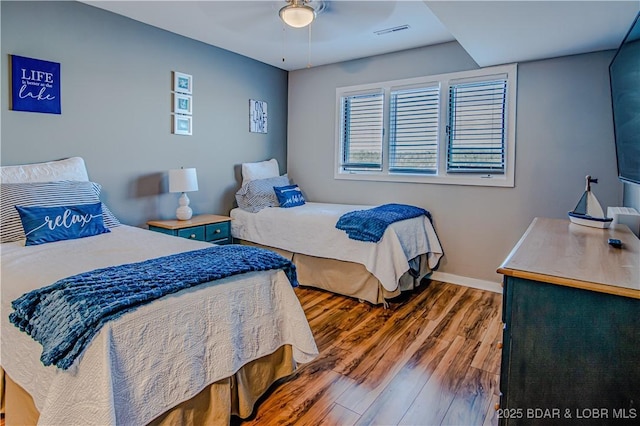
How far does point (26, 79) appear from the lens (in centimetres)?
260

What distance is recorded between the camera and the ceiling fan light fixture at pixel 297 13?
8.34ft

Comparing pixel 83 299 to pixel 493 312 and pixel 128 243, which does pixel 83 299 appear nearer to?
pixel 128 243

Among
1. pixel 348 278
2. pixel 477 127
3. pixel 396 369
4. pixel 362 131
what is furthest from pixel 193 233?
pixel 477 127

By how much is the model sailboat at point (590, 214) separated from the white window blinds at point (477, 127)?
127cm

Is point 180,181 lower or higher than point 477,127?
lower

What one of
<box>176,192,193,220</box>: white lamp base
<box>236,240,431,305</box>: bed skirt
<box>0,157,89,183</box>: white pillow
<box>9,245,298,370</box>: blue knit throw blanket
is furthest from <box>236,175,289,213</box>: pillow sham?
<box>9,245,298,370</box>: blue knit throw blanket

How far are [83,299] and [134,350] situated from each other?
0.85ft

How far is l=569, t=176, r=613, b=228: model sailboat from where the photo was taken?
2021 mm

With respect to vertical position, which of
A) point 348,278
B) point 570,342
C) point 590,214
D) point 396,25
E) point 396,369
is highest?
point 396,25

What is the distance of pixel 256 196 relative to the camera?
3.98m

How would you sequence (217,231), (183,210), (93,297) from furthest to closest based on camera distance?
(217,231), (183,210), (93,297)

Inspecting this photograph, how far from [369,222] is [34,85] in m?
2.68

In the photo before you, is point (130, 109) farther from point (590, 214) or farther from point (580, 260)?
point (590, 214)

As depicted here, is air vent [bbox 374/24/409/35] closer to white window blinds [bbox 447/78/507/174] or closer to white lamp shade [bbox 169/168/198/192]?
white window blinds [bbox 447/78/507/174]
